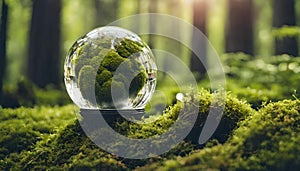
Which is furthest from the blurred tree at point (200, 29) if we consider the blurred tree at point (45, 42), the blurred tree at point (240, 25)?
the blurred tree at point (45, 42)

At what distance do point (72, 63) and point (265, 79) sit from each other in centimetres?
744

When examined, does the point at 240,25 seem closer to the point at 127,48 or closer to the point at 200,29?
the point at 200,29

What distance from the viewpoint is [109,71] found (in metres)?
4.59

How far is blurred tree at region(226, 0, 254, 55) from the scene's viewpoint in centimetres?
1419

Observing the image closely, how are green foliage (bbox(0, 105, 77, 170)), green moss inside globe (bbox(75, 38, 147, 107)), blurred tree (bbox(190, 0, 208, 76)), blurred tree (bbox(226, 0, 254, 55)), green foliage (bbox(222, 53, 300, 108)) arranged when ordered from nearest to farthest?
green moss inside globe (bbox(75, 38, 147, 107)) → green foliage (bbox(0, 105, 77, 170)) → green foliage (bbox(222, 53, 300, 108)) → blurred tree (bbox(190, 0, 208, 76)) → blurred tree (bbox(226, 0, 254, 55))

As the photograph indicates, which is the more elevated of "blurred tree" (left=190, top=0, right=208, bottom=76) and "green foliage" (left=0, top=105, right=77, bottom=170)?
"blurred tree" (left=190, top=0, right=208, bottom=76)

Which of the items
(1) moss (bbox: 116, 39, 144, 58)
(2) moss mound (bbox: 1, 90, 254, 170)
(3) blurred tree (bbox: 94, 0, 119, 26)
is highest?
(3) blurred tree (bbox: 94, 0, 119, 26)

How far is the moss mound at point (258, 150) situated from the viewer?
3355 millimetres

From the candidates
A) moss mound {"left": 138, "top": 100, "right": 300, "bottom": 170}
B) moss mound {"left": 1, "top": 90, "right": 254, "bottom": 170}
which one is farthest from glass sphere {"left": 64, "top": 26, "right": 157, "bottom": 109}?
moss mound {"left": 138, "top": 100, "right": 300, "bottom": 170}

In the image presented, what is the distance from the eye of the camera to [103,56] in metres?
4.65

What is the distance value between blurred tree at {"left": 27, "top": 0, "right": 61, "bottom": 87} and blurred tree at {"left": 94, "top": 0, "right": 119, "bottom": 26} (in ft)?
46.9

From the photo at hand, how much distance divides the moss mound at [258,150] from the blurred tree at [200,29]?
865 centimetres

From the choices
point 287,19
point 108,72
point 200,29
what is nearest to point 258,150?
point 108,72

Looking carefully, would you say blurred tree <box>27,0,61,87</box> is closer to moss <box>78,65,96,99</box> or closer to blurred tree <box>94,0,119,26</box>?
moss <box>78,65,96,99</box>
